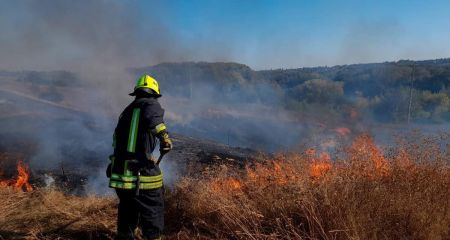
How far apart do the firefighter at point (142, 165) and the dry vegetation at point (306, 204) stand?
51cm

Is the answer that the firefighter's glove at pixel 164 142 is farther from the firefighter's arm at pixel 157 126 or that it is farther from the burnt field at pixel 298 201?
the burnt field at pixel 298 201

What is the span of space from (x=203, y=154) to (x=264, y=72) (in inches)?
1866

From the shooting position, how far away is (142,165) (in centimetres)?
360

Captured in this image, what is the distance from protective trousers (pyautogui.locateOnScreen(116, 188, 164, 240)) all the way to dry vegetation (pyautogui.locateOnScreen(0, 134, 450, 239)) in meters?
0.44

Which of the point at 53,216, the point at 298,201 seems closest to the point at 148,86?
the point at 298,201

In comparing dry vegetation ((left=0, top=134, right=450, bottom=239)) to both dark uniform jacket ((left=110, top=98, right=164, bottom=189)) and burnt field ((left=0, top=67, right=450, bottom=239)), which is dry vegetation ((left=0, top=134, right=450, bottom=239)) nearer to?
burnt field ((left=0, top=67, right=450, bottom=239))

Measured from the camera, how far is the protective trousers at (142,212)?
3.59 m

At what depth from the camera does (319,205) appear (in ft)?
11.5

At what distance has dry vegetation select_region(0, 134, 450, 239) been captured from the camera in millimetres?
3318

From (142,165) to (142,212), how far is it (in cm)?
44

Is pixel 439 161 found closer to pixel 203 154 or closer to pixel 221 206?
pixel 221 206

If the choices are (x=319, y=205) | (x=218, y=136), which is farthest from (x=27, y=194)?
(x=218, y=136)

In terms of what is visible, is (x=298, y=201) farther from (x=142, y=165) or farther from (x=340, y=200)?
(x=142, y=165)

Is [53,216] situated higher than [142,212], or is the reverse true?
[142,212]
